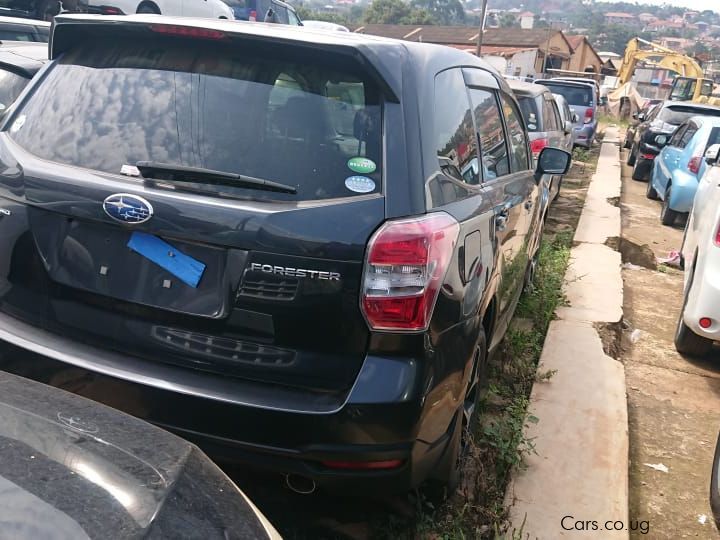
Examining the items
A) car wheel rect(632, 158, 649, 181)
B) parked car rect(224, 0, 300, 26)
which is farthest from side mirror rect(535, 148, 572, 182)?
parked car rect(224, 0, 300, 26)

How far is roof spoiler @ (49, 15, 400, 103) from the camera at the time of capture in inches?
89.2

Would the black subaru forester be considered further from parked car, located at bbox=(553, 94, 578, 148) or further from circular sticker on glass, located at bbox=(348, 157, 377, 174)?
parked car, located at bbox=(553, 94, 578, 148)

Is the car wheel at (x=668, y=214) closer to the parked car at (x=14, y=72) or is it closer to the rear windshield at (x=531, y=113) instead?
the rear windshield at (x=531, y=113)

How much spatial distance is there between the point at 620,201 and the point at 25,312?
10.5 metres

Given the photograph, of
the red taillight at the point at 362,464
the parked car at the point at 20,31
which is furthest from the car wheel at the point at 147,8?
the red taillight at the point at 362,464

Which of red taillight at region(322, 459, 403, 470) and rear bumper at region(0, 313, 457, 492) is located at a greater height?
rear bumper at region(0, 313, 457, 492)

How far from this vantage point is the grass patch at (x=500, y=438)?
111 inches

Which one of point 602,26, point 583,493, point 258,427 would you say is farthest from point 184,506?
point 602,26

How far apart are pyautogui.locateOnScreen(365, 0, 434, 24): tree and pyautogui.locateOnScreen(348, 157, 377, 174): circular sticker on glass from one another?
8176cm

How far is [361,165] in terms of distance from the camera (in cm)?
224

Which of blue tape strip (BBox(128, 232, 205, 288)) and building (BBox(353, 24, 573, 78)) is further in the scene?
building (BBox(353, 24, 573, 78))


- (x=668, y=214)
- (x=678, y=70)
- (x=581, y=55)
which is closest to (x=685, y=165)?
(x=668, y=214)

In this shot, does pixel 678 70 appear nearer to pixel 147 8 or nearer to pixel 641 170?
pixel 641 170

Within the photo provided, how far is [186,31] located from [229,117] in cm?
36
